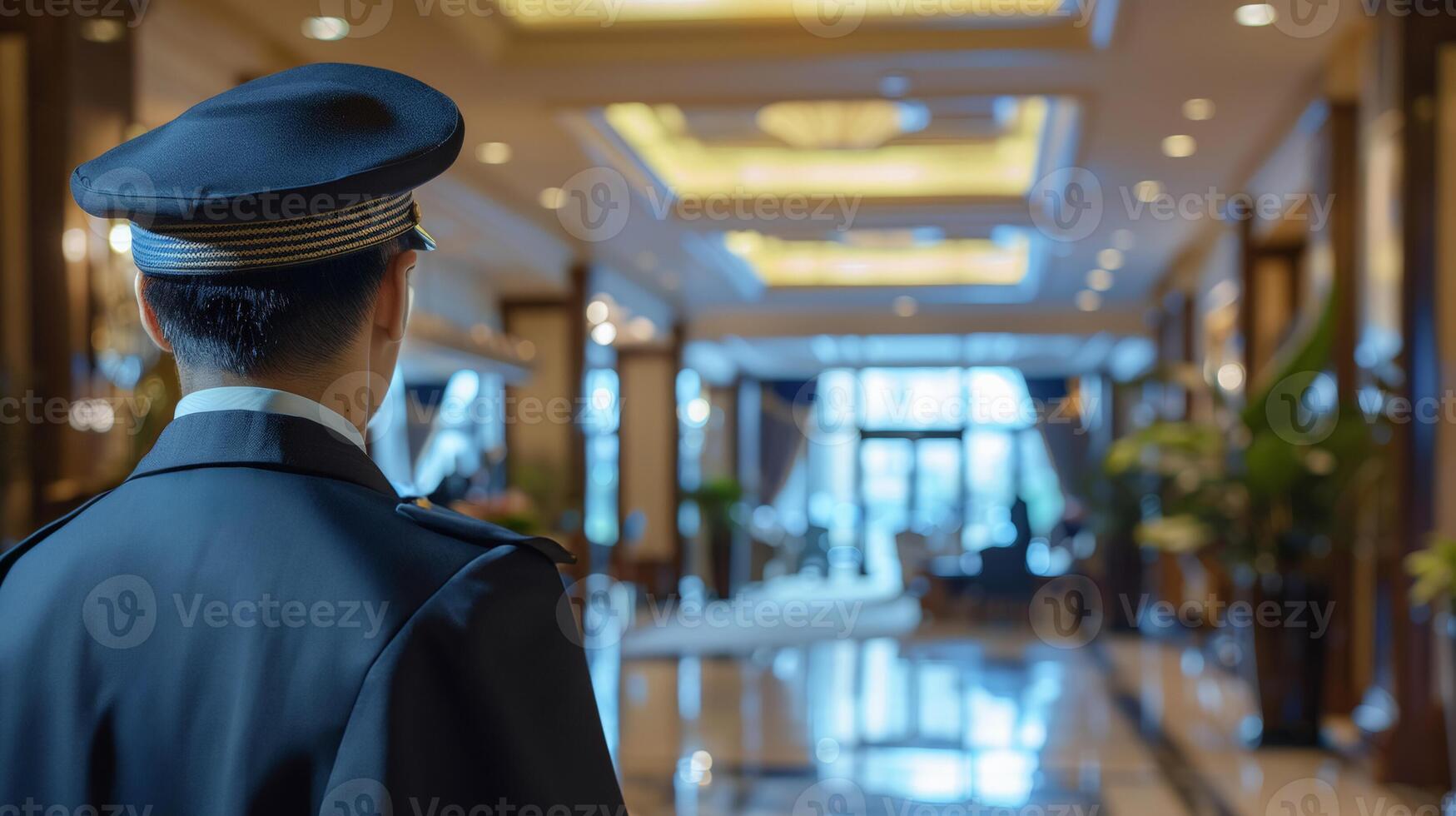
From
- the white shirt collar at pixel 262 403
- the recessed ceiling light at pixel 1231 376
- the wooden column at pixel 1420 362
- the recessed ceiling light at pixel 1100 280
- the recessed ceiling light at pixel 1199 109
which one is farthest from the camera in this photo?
the recessed ceiling light at pixel 1100 280

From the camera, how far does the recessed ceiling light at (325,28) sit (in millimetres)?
5328

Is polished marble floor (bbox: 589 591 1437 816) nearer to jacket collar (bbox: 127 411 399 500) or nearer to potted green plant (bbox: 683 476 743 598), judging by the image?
jacket collar (bbox: 127 411 399 500)

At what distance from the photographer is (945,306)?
14109 mm

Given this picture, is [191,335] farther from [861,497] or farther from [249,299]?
[861,497]

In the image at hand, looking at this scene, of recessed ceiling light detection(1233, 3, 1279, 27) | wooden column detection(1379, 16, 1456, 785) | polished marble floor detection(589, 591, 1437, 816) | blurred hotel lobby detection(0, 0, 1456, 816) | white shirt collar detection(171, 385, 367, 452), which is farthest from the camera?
recessed ceiling light detection(1233, 3, 1279, 27)

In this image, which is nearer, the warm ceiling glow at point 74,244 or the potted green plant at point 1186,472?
the warm ceiling glow at point 74,244

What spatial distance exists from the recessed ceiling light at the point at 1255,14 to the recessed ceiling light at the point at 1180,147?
77.7 inches

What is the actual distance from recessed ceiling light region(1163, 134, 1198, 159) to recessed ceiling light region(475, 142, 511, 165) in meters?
3.79

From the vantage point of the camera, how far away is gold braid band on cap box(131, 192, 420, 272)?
33.2 inches

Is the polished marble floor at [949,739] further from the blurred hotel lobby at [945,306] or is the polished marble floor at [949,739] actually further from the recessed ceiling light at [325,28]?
the recessed ceiling light at [325,28]

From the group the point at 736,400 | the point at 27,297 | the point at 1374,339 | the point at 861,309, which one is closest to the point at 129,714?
the point at 27,297

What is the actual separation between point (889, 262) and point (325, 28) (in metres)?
8.37

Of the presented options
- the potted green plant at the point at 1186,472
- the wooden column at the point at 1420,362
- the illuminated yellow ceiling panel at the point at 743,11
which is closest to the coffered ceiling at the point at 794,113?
the illuminated yellow ceiling panel at the point at 743,11

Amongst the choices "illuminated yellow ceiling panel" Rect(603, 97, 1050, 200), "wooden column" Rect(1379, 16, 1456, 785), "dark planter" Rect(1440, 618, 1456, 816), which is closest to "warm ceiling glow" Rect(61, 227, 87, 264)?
"illuminated yellow ceiling panel" Rect(603, 97, 1050, 200)
